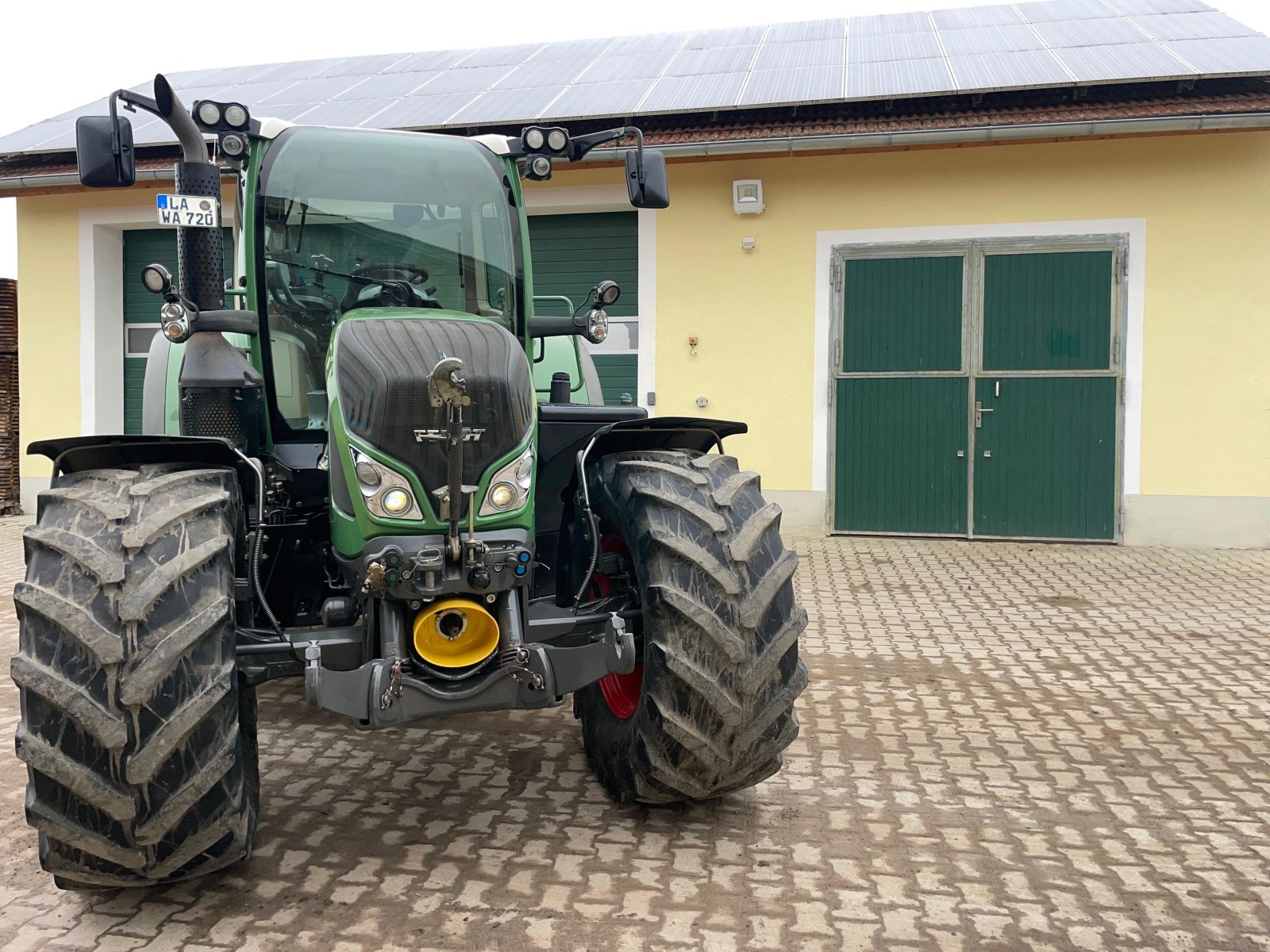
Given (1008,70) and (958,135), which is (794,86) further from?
(1008,70)

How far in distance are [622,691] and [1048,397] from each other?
22.7 feet

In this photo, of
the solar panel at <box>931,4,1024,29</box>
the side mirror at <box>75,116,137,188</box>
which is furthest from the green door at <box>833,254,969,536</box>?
the side mirror at <box>75,116,137,188</box>

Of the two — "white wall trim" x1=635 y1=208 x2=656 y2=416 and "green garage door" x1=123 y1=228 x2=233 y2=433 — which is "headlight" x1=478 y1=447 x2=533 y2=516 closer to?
"white wall trim" x1=635 y1=208 x2=656 y2=416

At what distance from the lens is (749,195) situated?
9.65 m

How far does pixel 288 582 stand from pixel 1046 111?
25.6 ft

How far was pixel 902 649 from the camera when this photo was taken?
19.0 ft

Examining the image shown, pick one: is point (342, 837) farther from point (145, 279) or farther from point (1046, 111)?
point (1046, 111)

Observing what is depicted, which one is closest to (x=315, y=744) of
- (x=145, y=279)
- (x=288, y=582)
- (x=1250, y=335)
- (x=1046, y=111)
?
(x=288, y=582)

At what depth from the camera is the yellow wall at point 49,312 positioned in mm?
11250

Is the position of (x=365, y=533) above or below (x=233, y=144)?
below

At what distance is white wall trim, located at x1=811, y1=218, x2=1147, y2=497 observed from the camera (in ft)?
29.8

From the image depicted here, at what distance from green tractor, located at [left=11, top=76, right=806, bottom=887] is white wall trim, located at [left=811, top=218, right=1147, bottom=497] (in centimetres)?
576

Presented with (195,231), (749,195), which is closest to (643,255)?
(749,195)

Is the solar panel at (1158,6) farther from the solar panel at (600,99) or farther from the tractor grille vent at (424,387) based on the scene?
the tractor grille vent at (424,387)
